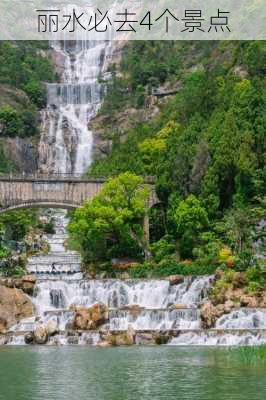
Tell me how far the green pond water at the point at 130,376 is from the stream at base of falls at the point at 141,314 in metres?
4.32

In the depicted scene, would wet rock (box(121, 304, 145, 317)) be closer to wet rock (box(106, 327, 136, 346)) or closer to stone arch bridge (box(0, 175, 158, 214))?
wet rock (box(106, 327, 136, 346))

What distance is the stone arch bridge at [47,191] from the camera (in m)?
68.9

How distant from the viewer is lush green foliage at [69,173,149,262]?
2509 inches

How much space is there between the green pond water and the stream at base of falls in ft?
14.2

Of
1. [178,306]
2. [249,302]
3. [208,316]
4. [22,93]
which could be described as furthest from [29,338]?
[22,93]

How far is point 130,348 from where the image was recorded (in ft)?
140

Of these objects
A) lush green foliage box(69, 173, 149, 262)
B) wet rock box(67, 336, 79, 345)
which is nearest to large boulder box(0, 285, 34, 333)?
wet rock box(67, 336, 79, 345)

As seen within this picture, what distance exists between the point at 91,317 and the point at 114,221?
15713mm

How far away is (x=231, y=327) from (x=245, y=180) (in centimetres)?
1896

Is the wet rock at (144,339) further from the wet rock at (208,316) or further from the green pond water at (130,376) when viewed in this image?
the green pond water at (130,376)

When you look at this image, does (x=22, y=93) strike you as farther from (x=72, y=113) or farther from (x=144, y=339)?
(x=144, y=339)

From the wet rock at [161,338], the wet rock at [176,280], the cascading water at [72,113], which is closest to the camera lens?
the wet rock at [161,338]

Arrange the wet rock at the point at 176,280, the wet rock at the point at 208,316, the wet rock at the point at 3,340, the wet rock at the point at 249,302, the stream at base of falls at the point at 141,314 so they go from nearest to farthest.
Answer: the stream at base of falls at the point at 141,314 → the wet rock at the point at 3,340 → the wet rock at the point at 208,316 → the wet rock at the point at 249,302 → the wet rock at the point at 176,280

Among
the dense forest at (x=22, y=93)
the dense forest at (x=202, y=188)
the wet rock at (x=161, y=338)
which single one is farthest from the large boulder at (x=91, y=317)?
the dense forest at (x=22, y=93)
